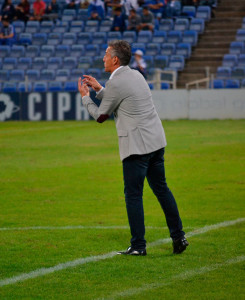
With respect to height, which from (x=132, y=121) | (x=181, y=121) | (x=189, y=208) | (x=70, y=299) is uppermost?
(x=132, y=121)

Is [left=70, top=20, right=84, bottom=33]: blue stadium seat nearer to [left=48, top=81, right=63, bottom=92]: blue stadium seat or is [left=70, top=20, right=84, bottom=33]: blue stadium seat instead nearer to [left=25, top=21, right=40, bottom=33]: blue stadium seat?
[left=25, top=21, right=40, bottom=33]: blue stadium seat

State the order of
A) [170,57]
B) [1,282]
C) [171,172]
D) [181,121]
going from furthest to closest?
1. [170,57]
2. [181,121]
3. [171,172]
4. [1,282]

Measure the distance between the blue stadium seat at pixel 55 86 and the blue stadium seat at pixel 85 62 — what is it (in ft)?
4.88

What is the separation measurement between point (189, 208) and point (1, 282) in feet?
12.9

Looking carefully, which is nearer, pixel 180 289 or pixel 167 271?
pixel 180 289

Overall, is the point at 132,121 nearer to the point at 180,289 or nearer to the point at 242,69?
the point at 180,289

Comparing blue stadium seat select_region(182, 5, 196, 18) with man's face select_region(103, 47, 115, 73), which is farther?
blue stadium seat select_region(182, 5, 196, 18)

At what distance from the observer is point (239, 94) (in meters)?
24.8

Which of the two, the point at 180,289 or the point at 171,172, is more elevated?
the point at 180,289

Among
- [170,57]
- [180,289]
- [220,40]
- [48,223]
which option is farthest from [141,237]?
[220,40]

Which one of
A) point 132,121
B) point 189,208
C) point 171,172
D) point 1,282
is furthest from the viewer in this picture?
point 171,172

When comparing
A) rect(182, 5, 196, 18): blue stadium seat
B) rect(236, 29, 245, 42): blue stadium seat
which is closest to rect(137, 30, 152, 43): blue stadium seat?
rect(182, 5, 196, 18): blue stadium seat

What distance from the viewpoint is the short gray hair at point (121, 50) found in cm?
601

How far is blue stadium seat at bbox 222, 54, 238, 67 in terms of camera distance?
91.6ft
